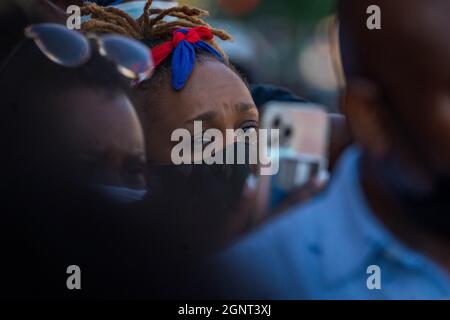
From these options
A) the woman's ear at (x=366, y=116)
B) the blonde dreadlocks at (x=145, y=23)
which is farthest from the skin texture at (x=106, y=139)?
the woman's ear at (x=366, y=116)

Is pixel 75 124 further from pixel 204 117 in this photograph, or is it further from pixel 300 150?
pixel 300 150

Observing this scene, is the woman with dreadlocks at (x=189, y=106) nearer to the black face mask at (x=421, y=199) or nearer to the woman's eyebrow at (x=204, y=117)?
the woman's eyebrow at (x=204, y=117)

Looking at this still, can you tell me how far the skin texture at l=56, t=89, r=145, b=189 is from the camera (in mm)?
2102

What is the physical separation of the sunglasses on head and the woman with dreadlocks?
32mm

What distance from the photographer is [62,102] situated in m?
2.13

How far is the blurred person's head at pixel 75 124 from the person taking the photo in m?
2.11

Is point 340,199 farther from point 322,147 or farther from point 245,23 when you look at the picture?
point 245,23

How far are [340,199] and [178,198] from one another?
0.49m

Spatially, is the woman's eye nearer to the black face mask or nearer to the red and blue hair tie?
the red and blue hair tie

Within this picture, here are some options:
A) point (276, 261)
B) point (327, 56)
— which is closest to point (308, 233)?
point (276, 261)

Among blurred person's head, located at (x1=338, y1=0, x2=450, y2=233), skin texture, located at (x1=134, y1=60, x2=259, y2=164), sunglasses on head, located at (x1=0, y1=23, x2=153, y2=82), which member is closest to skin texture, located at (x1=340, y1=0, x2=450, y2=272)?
blurred person's head, located at (x1=338, y1=0, x2=450, y2=233)

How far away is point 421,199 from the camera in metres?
2.03

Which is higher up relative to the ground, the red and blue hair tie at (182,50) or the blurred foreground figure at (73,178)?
the red and blue hair tie at (182,50)

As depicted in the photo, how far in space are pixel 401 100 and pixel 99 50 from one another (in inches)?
36.3
